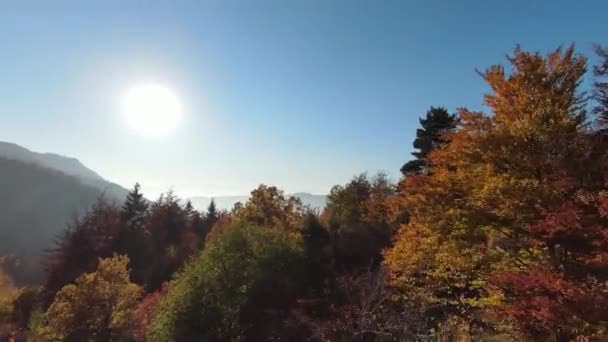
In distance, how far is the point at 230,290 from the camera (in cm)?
2530

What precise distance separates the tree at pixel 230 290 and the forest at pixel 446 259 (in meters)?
0.08

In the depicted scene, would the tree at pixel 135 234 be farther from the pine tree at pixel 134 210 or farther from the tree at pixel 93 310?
the tree at pixel 93 310

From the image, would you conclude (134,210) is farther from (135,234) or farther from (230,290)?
(230,290)

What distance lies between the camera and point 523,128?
45.0 feet

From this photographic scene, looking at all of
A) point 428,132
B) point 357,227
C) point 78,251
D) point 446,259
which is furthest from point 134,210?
point 446,259

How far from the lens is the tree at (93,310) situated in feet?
93.6

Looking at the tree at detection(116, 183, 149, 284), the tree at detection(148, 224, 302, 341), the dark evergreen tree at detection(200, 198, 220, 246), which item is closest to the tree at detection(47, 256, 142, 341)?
the tree at detection(148, 224, 302, 341)

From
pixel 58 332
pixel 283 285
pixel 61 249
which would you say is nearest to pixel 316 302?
pixel 283 285

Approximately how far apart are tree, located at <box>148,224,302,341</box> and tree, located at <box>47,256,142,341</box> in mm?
5081

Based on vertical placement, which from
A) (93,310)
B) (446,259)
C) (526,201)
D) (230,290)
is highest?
(526,201)

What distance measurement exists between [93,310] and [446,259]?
24446 millimetres

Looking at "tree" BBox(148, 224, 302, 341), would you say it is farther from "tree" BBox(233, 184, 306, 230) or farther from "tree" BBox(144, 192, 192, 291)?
"tree" BBox(144, 192, 192, 291)

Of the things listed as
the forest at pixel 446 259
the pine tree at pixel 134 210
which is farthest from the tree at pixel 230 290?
the pine tree at pixel 134 210

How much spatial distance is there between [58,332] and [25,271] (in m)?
94.7
